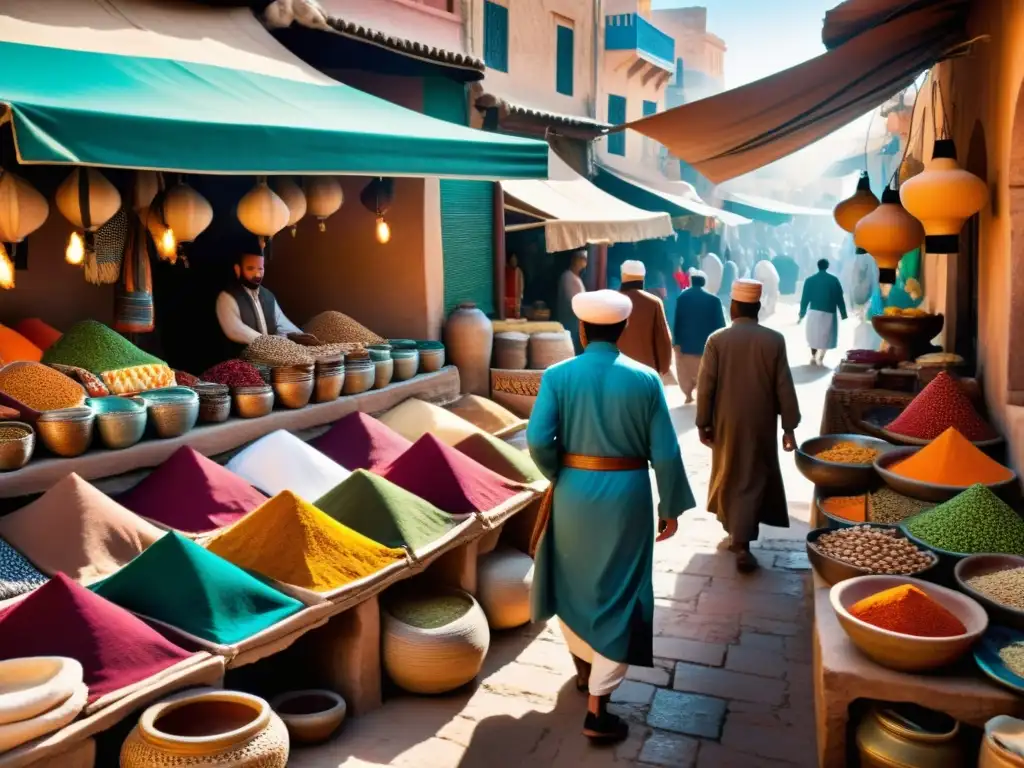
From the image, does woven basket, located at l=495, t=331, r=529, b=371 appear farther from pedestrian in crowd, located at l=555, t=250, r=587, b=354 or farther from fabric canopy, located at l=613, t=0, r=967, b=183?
pedestrian in crowd, located at l=555, t=250, r=587, b=354

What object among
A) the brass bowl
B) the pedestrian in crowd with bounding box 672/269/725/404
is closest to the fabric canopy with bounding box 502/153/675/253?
the pedestrian in crowd with bounding box 672/269/725/404

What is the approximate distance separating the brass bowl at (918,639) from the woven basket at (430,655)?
4.85 ft

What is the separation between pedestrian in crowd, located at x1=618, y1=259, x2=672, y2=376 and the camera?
7.91m

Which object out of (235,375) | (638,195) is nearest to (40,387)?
(235,375)

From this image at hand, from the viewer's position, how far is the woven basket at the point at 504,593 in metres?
4.33

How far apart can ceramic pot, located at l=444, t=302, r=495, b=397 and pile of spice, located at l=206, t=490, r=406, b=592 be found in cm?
366

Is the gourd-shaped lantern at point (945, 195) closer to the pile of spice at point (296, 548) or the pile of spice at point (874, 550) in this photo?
the pile of spice at point (874, 550)

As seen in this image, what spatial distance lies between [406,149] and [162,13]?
1814mm

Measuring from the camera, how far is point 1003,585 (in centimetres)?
286

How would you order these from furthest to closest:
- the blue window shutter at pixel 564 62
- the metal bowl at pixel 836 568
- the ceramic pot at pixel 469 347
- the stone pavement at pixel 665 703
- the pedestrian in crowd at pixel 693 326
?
1. the blue window shutter at pixel 564 62
2. the pedestrian in crowd at pixel 693 326
3. the ceramic pot at pixel 469 347
4. the stone pavement at pixel 665 703
5. the metal bowl at pixel 836 568

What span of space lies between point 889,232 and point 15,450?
4.17 metres

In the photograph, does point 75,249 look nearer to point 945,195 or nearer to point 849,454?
point 849,454

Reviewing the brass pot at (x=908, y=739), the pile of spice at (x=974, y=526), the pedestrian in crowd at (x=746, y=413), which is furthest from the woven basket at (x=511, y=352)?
the brass pot at (x=908, y=739)

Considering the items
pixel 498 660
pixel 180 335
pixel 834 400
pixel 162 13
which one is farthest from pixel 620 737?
pixel 180 335
